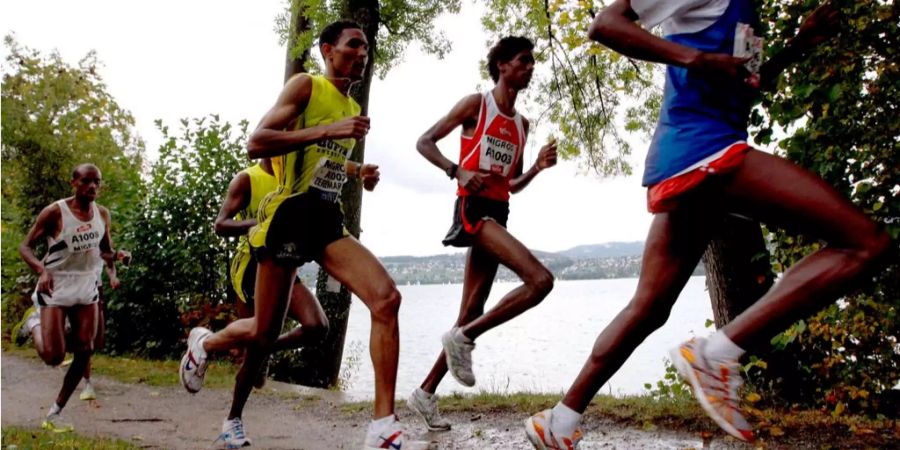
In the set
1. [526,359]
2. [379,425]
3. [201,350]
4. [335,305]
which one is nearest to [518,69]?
[379,425]

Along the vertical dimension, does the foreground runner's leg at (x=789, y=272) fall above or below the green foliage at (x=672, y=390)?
above

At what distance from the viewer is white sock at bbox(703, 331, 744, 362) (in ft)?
8.99

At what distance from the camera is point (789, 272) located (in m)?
2.77

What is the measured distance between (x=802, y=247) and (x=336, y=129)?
3.12 meters

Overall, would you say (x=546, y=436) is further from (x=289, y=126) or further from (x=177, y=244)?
(x=177, y=244)

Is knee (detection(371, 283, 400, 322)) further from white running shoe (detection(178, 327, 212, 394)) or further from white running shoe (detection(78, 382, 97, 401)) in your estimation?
white running shoe (detection(78, 382, 97, 401))

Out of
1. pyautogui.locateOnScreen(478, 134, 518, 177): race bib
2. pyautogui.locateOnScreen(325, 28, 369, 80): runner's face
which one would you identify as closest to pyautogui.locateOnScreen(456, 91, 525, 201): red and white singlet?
pyautogui.locateOnScreen(478, 134, 518, 177): race bib

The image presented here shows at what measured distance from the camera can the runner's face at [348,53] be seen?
4434 mm

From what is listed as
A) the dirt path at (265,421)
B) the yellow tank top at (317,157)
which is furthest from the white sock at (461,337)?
the yellow tank top at (317,157)

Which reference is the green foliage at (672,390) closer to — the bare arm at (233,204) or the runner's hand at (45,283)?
the bare arm at (233,204)

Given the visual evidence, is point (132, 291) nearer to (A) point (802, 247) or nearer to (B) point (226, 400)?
(B) point (226, 400)

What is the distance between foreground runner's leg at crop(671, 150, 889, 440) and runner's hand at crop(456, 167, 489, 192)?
2368mm

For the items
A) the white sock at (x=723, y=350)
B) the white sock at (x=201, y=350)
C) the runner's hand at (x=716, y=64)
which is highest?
the runner's hand at (x=716, y=64)

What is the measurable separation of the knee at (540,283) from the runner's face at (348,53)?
1.70 m
